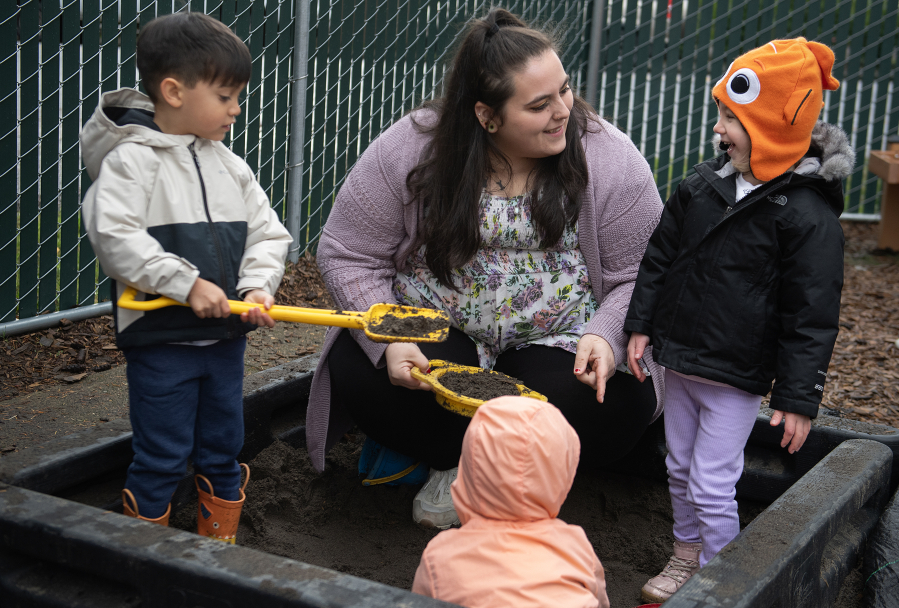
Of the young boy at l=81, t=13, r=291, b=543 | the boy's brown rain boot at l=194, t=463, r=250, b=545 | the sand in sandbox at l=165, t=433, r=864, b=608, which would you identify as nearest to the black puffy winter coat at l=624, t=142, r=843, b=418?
the sand in sandbox at l=165, t=433, r=864, b=608

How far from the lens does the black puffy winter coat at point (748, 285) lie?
6.00 ft

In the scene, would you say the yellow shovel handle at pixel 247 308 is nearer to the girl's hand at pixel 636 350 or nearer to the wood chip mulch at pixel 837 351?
the girl's hand at pixel 636 350

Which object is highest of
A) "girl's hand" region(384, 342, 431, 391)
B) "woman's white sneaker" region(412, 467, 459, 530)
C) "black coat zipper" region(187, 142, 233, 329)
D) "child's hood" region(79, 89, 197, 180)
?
"child's hood" region(79, 89, 197, 180)

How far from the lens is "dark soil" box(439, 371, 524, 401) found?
190 centimetres

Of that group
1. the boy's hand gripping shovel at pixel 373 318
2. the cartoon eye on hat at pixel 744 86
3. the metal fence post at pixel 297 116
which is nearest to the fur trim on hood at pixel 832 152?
the cartoon eye on hat at pixel 744 86

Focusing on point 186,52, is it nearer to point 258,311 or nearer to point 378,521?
point 258,311

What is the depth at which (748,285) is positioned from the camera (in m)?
1.95

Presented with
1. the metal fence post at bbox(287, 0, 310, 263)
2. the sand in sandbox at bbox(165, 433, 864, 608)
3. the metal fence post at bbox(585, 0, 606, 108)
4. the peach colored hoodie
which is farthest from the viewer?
the metal fence post at bbox(585, 0, 606, 108)

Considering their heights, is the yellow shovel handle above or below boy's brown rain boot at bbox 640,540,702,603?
above

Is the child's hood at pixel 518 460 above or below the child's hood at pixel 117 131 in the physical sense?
below

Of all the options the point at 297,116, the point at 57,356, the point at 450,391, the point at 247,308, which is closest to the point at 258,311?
the point at 247,308

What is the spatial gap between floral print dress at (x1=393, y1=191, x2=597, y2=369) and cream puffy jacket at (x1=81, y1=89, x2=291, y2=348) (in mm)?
601

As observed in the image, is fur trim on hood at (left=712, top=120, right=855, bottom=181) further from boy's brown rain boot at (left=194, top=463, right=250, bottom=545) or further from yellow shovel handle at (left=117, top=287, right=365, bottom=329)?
boy's brown rain boot at (left=194, top=463, right=250, bottom=545)

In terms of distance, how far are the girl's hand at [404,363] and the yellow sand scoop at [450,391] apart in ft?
0.08
